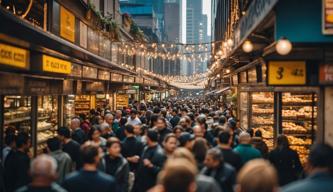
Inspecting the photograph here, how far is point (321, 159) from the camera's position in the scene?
16.3 ft

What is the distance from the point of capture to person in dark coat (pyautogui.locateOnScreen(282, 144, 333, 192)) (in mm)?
4539

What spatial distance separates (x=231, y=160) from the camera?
756cm

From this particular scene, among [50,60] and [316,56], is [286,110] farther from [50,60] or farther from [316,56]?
[50,60]

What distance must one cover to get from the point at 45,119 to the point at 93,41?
14.6 ft

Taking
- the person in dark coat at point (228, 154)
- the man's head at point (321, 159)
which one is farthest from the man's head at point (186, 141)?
the man's head at point (321, 159)

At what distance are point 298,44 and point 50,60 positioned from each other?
6.13 meters

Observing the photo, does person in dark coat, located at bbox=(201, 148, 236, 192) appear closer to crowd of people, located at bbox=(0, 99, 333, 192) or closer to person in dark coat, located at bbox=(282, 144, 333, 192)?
crowd of people, located at bbox=(0, 99, 333, 192)

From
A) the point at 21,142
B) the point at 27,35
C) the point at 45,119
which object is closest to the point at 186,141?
the point at 21,142

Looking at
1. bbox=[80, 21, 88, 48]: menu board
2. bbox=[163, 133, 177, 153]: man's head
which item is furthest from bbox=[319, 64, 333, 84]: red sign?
bbox=[80, 21, 88, 48]: menu board

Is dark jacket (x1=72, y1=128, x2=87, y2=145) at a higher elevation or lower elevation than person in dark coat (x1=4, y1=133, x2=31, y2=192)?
higher

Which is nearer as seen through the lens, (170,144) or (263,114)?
(170,144)

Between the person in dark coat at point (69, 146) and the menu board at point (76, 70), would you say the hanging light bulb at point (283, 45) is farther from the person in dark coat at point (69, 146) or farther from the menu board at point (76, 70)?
the menu board at point (76, 70)

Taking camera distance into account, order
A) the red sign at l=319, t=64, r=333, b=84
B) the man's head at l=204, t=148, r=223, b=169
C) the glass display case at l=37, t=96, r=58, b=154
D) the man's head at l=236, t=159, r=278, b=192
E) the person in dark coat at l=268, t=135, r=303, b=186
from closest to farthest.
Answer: the man's head at l=236, t=159, r=278, b=192
the man's head at l=204, t=148, r=223, b=169
the person in dark coat at l=268, t=135, r=303, b=186
the red sign at l=319, t=64, r=333, b=84
the glass display case at l=37, t=96, r=58, b=154

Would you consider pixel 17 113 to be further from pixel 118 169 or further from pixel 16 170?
pixel 118 169
